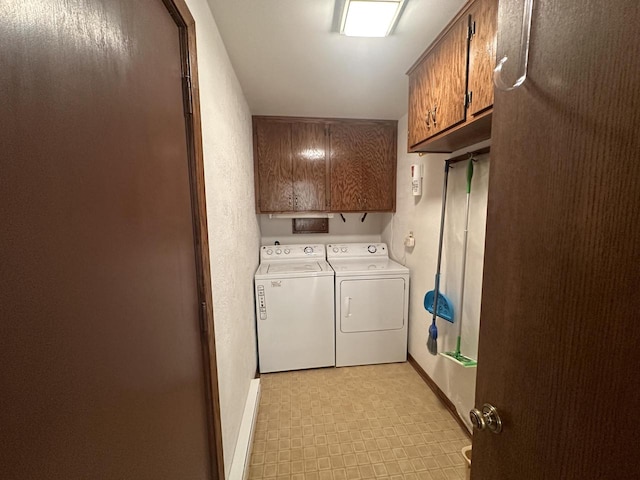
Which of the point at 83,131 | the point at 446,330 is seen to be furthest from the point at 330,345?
the point at 83,131

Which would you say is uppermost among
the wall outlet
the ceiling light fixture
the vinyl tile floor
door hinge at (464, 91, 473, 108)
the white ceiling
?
the white ceiling

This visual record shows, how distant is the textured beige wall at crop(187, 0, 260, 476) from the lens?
1131 mm

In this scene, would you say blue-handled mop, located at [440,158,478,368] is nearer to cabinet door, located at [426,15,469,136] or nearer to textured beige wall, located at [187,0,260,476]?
cabinet door, located at [426,15,469,136]

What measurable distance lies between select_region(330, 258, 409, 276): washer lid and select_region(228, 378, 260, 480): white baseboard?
119 cm

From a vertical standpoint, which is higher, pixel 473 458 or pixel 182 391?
pixel 182 391

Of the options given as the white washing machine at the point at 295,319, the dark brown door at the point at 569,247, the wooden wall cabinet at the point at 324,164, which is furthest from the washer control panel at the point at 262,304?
the dark brown door at the point at 569,247

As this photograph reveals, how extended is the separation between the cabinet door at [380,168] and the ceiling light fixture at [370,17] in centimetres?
140

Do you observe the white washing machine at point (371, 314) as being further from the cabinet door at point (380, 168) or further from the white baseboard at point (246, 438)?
the white baseboard at point (246, 438)

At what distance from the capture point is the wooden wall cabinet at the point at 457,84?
105cm

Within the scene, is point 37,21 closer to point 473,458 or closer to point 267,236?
point 473,458

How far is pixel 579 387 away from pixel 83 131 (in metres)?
1.02

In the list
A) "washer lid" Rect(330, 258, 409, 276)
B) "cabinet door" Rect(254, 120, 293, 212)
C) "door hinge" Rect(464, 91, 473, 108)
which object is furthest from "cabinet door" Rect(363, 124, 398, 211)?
"door hinge" Rect(464, 91, 473, 108)

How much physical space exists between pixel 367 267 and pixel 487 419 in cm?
190

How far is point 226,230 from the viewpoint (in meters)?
1.41
